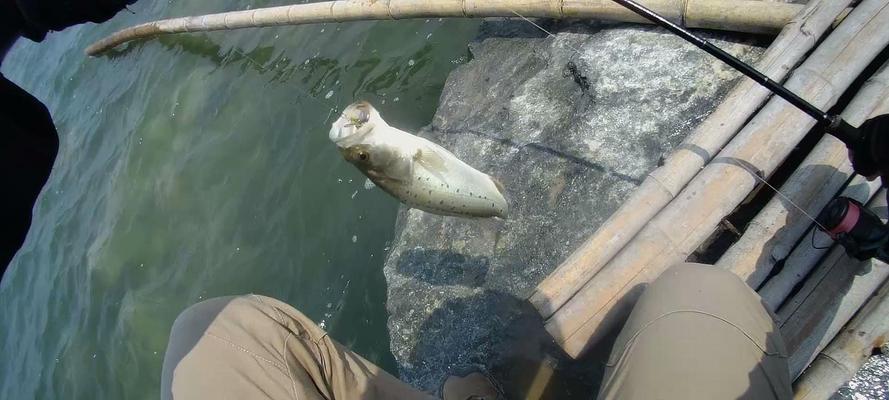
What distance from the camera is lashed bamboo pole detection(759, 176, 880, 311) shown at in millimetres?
3309

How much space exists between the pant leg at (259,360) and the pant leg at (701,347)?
1.31m

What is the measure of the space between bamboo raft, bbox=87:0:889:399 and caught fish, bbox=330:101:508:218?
2.37ft

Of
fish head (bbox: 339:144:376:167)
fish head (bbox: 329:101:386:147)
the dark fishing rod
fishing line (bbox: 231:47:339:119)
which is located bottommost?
fishing line (bbox: 231:47:339:119)

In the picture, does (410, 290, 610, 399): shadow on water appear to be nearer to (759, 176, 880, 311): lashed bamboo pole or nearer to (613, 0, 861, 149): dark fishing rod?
(759, 176, 880, 311): lashed bamboo pole

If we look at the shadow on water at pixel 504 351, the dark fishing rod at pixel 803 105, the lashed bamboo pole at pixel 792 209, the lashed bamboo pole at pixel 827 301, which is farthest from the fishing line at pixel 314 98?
the lashed bamboo pole at pixel 827 301

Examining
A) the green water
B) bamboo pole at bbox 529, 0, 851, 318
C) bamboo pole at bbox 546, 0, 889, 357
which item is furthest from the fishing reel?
the green water

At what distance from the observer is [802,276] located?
3.32 meters

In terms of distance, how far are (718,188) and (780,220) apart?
0.38 meters

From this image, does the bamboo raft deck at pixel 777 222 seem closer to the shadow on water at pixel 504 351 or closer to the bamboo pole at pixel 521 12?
the bamboo pole at pixel 521 12

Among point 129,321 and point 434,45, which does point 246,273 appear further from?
point 434,45

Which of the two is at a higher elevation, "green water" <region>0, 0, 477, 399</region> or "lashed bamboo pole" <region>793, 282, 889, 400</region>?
"lashed bamboo pole" <region>793, 282, 889, 400</region>

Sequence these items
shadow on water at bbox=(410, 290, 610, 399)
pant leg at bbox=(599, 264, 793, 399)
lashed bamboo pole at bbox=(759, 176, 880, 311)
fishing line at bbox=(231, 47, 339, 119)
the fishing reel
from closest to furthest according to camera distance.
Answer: pant leg at bbox=(599, 264, 793, 399)
the fishing reel
lashed bamboo pole at bbox=(759, 176, 880, 311)
shadow on water at bbox=(410, 290, 610, 399)
fishing line at bbox=(231, 47, 339, 119)

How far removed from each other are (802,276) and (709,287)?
1054 mm

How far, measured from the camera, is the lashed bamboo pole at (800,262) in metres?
3.31
